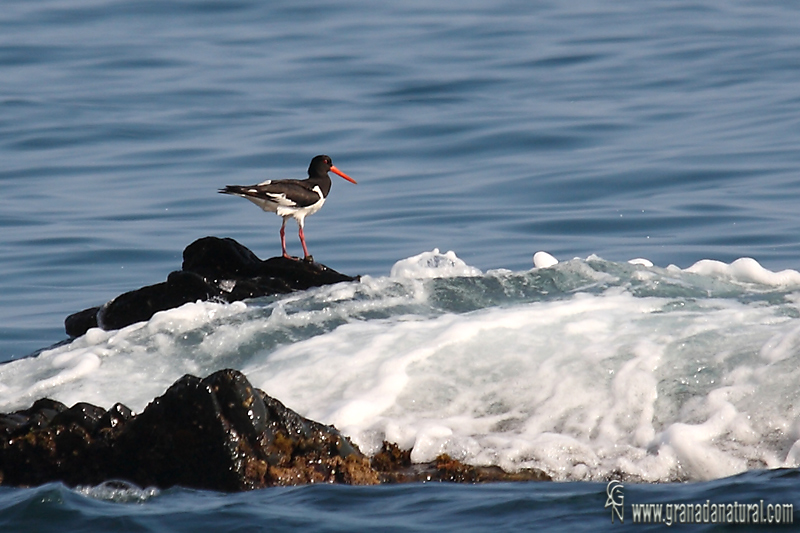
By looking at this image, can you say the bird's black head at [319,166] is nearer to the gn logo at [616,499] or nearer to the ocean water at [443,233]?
the ocean water at [443,233]

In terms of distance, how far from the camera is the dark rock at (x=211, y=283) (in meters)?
7.95

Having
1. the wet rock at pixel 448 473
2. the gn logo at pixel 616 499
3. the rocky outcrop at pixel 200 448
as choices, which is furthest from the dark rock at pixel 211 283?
the gn logo at pixel 616 499

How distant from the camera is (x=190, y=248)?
28.5 ft

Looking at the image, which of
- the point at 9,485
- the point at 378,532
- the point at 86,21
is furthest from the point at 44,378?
the point at 86,21

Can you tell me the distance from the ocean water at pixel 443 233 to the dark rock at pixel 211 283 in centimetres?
38

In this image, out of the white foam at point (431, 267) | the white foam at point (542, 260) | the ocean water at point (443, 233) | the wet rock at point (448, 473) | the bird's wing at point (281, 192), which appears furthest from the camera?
the bird's wing at point (281, 192)

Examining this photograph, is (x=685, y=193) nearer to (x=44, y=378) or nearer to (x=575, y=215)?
(x=575, y=215)

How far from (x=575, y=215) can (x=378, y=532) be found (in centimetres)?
1124

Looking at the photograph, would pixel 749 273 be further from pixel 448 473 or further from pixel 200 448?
pixel 200 448

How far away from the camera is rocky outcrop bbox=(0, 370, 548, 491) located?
5.01 metres

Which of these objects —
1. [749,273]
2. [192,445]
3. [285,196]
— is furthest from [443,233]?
[192,445]

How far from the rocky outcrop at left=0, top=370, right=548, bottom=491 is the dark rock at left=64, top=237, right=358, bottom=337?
261 centimetres

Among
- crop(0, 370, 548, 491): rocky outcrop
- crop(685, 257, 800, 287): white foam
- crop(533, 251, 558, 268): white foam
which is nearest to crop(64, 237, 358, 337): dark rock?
crop(533, 251, 558, 268): white foam

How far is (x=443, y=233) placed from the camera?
1470cm
